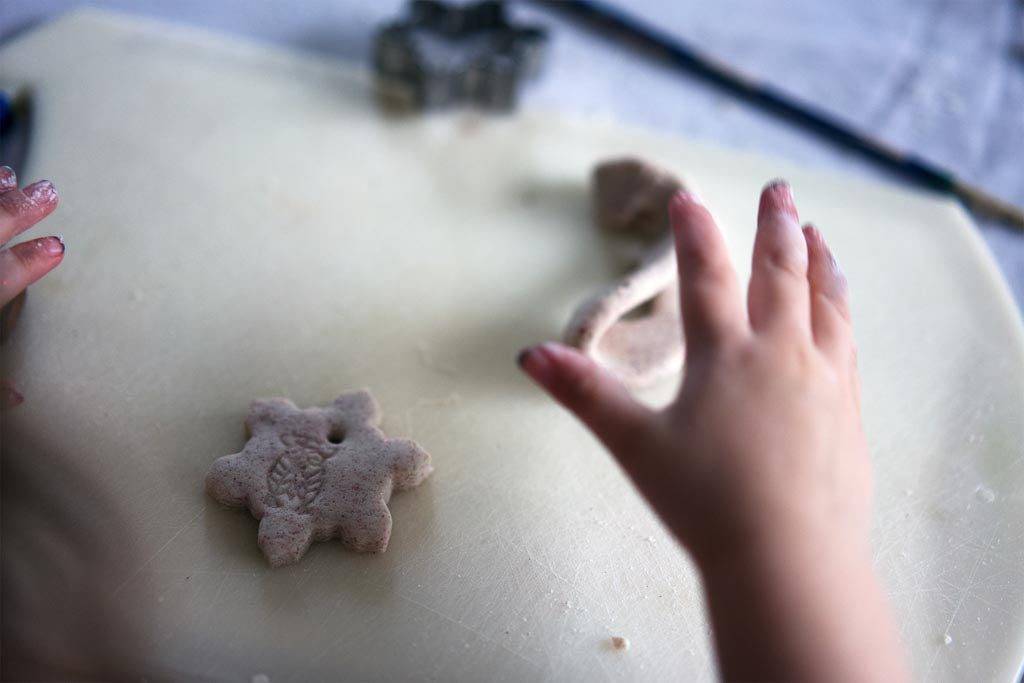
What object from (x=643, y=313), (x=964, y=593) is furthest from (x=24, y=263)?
(x=964, y=593)

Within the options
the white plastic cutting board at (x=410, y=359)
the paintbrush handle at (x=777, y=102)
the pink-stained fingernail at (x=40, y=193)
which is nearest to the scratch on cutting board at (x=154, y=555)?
the white plastic cutting board at (x=410, y=359)

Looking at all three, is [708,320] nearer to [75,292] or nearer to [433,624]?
[433,624]

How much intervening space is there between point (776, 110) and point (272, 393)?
2.69ft

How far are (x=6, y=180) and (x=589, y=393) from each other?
51 cm

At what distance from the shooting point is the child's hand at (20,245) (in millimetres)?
626

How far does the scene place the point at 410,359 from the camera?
77 centimetres

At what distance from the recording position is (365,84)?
105 centimetres

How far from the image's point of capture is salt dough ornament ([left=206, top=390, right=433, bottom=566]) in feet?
2.03

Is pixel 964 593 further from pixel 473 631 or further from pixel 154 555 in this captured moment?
pixel 154 555

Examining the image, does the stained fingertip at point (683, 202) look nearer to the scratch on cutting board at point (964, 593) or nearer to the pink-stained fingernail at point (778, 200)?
the pink-stained fingernail at point (778, 200)

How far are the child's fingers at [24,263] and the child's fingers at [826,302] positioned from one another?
58cm

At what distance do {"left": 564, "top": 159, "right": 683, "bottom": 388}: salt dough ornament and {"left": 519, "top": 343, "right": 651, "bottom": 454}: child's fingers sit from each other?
0.81 feet

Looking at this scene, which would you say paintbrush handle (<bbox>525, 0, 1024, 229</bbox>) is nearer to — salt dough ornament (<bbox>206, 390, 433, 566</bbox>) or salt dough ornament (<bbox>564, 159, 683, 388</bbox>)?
salt dough ornament (<bbox>564, 159, 683, 388</bbox>)

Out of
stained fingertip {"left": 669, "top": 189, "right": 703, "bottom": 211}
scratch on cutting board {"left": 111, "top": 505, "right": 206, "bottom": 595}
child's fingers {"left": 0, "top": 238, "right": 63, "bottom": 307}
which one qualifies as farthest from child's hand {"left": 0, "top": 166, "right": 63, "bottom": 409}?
stained fingertip {"left": 669, "top": 189, "right": 703, "bottom": 211}
